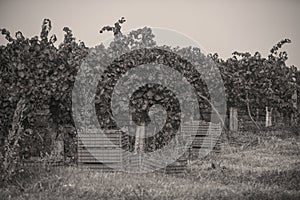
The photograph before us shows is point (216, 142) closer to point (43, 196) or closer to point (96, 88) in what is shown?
point (96, 88)

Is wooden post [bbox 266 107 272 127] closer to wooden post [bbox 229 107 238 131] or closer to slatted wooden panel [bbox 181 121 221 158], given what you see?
wooden post [bbox 229 107 238 131]

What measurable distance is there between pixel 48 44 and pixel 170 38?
9.25 feet

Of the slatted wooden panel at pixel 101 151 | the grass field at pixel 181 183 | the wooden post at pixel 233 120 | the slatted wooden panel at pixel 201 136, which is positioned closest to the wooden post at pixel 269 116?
the wooden post at pixel 233 120

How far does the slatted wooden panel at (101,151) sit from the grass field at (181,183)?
1.49 feet

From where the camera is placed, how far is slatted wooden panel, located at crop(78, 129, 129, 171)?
8.73 metres

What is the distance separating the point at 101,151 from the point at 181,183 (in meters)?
2.16

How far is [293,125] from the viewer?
1762 cm

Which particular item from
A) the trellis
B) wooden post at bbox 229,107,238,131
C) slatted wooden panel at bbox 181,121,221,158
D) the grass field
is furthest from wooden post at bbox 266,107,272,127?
the trellis

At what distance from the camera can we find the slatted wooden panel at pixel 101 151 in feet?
28.6

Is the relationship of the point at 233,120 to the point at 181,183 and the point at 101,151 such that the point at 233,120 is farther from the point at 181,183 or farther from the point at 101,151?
the point at 181,183

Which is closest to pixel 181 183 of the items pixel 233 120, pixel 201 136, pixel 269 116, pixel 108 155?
pixel 108 155

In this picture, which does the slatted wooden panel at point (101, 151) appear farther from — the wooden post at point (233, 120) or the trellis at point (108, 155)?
the wooden post at point (233, 120)

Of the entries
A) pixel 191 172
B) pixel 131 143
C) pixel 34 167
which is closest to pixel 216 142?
pixel 131 143

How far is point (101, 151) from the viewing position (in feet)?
28.8
